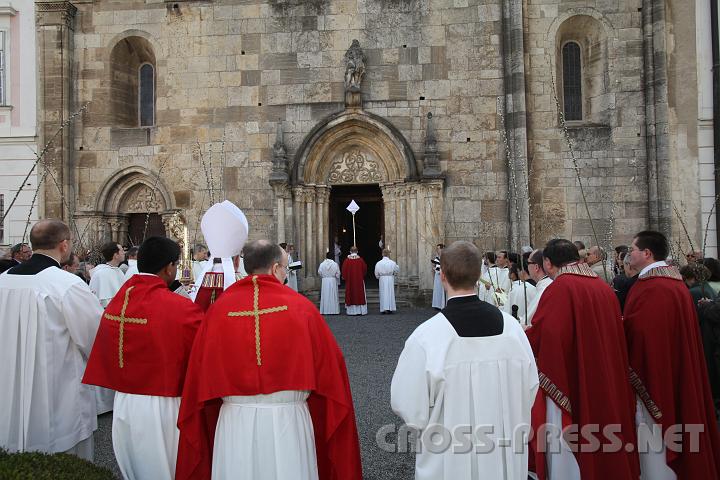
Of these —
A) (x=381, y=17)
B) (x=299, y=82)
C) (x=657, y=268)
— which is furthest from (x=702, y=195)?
(x=657, y=268)

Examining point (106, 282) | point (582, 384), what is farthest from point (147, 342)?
point (106, 282)

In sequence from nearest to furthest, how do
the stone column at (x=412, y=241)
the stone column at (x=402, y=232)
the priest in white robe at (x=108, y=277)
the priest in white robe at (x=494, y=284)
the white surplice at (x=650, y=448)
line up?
the white surplice at (x=650, y=448) → the priest in white robe at (x=108, y=277) → the priest in white robe at (x=494, y=284) → the stone column at (x=412, y=241) → the stone column at (x=402, y=232)

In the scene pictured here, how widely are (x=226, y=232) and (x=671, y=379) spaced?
11.4 feet

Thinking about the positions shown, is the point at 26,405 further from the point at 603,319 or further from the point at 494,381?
the point at 603,319

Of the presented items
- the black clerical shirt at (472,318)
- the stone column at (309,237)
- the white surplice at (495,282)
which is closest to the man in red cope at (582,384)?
the black clerical shirt at (472,318)

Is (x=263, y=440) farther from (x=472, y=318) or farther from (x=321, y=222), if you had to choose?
(x=321, y=222)

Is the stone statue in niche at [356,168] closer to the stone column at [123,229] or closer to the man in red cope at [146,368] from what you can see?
the stone column at [123,229]

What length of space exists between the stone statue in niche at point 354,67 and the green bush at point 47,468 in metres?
13.5

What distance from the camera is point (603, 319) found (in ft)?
13.9

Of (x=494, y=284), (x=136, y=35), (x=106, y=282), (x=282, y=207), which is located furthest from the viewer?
(x=136, y=35)

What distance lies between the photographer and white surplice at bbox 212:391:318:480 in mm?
3344

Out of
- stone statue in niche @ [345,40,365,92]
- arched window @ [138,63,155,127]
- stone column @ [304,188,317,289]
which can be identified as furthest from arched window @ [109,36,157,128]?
stone statue in niche @ [345,40,365,92]

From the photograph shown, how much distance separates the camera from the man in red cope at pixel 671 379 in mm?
4340

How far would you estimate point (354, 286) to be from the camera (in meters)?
15.7
